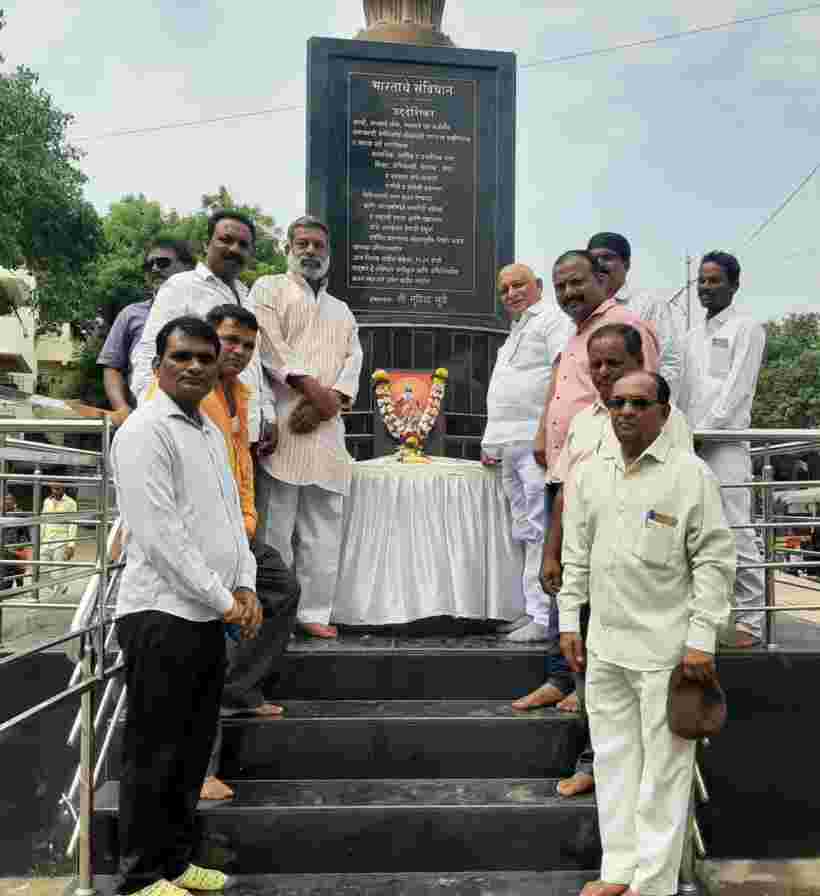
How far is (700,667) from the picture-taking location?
8.66ft

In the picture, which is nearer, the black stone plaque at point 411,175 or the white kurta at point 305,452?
the white kurta at point 305,452

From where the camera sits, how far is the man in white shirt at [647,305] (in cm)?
423

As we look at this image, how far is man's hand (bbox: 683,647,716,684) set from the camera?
2.64 meters

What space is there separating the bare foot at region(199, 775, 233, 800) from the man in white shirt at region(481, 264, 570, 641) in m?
1.52

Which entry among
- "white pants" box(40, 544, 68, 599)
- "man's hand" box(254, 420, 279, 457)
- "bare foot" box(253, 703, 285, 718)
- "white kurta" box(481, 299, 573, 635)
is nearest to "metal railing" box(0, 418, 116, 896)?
"bare foot" box(253, 703, 285, 718)

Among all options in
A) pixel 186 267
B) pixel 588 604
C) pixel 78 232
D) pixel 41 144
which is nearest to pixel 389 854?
pixel 588 604

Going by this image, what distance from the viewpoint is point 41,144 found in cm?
1483

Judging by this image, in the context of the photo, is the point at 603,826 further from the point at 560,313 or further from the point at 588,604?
the point at 560,313

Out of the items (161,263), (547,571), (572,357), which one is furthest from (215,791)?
(161,263)

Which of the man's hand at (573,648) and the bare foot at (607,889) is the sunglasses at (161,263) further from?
the bare foot at (607,889)

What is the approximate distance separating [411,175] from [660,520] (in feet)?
13.0

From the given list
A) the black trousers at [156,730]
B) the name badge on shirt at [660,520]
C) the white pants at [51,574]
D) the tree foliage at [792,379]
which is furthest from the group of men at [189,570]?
the tree foliage at [792,379]

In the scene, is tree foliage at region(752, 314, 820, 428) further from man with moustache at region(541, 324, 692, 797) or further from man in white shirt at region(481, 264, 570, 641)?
man with moustache at region(541, 324, 692, 797)

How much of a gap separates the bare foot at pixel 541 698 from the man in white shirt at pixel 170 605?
1.41 meters
